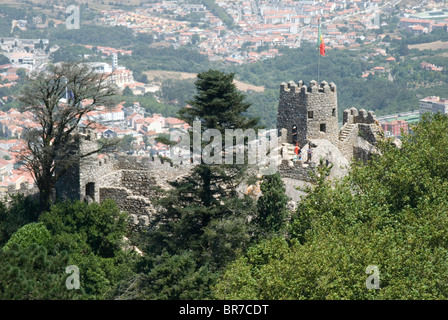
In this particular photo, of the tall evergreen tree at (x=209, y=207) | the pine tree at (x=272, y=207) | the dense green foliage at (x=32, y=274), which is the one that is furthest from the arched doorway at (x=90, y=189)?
the pine tree at (x=272, y=207)

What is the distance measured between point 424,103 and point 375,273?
83.8 metres

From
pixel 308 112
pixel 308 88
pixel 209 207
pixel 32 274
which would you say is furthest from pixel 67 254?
pixel 308 88

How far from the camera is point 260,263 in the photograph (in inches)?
1087

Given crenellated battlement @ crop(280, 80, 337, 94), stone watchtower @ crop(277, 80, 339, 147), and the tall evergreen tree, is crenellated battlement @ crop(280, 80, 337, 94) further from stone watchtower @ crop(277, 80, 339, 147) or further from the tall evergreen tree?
the tall evergreen tree

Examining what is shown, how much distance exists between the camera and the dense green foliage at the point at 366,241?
24203 millimetres

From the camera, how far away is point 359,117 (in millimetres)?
38312

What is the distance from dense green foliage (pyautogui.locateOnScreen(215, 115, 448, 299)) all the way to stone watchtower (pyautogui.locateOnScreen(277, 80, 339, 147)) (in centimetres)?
289

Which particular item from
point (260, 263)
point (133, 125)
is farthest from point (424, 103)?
point (260, 263)

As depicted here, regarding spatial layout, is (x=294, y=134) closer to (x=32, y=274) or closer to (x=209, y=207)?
(x=209, y=207)

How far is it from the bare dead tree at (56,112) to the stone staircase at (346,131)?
32.0 feet

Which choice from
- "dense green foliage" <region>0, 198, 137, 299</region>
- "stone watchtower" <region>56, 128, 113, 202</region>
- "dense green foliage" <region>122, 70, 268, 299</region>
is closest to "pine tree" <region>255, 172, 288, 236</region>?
"dense green foliage" <region>122, 70, 268, 299</region>

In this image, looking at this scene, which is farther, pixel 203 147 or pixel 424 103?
pixel 424 103
